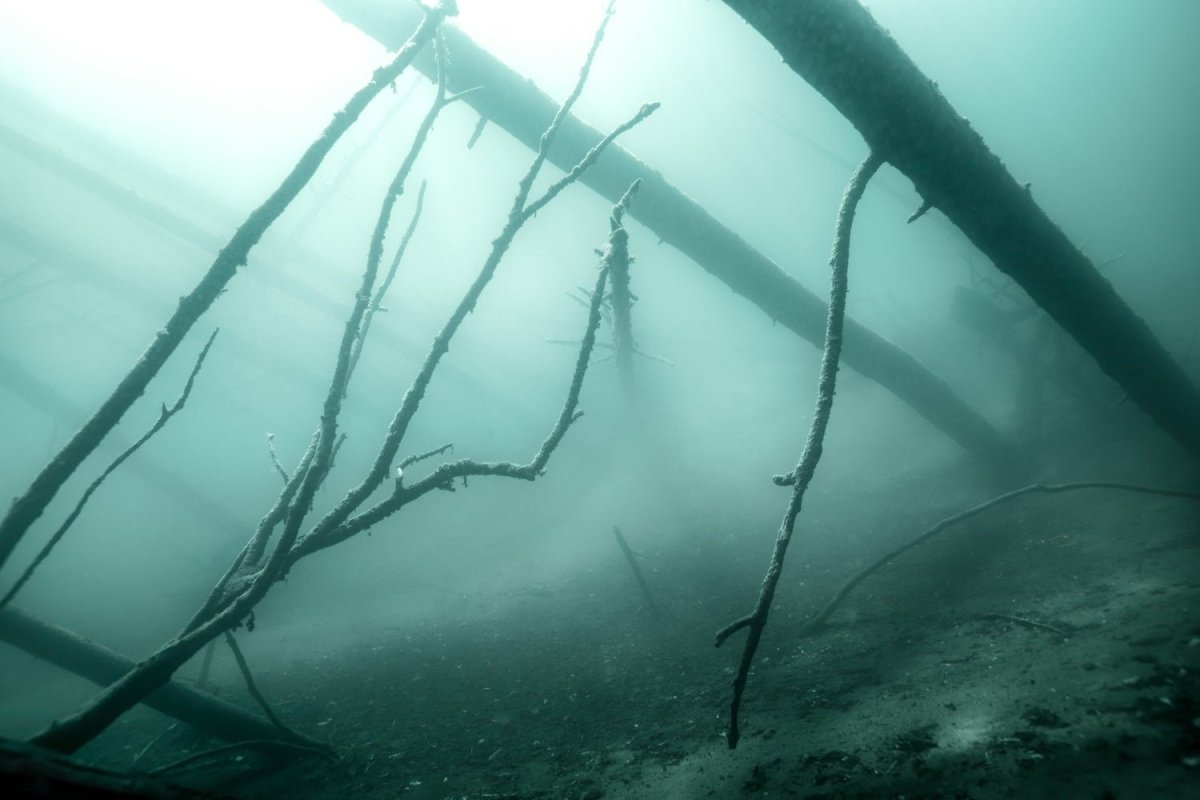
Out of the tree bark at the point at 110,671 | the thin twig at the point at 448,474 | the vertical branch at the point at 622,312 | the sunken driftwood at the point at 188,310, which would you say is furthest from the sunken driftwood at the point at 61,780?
the vertical branch at the point at 622,312

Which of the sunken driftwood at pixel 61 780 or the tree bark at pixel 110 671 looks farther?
the tree bark at pixel 110 671

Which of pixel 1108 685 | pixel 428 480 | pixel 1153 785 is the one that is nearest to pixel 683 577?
pixel 1108 685

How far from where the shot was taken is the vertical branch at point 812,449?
1384 mm

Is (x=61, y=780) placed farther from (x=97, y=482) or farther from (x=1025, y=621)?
(x=1025, y=621)

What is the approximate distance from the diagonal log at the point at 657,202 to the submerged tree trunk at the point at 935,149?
82.4 inches

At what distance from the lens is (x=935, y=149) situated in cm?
237

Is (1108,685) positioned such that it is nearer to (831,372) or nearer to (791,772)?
(791,772)

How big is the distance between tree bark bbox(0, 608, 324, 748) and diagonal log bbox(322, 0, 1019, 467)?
13.2ft

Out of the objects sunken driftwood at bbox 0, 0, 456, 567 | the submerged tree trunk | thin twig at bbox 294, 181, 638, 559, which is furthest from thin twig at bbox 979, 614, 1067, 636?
Result: sunken driftwood at bbox 0, 0, 456, 567

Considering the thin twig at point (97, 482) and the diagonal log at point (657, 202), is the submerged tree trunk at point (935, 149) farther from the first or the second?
the thin twig at point (97, 482)

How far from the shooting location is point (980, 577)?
4.29m

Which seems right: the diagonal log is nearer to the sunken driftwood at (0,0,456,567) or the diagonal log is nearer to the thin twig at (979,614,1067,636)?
the sunken driftwood at (0,0,456,567)

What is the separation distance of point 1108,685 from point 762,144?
2794 centimetres

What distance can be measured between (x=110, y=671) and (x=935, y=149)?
5031 mm
